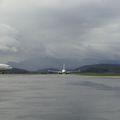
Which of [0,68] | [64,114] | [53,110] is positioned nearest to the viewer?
[64,114]

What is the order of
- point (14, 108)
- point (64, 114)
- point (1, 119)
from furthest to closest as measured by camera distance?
point (14, 108) < point (64, 114) < point (1, 119)

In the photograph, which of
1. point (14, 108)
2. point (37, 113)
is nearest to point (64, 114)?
point (37, 113)

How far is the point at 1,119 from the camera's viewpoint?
81.3 ft

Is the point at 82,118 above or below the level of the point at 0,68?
below

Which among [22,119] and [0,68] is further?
[0,68]

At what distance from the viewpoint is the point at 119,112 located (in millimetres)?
28578

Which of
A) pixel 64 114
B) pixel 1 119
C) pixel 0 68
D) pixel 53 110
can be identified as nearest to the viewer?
pixel 1 119

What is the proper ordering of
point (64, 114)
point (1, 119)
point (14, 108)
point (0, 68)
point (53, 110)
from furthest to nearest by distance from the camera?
point (0, 68) → point (14, 108) → point (53, 110) → point (64, 114) → point (1, 119)

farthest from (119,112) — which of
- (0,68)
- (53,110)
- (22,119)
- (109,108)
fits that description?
(0,68)

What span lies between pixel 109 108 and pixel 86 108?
6.36 ft

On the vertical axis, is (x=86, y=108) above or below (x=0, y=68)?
below

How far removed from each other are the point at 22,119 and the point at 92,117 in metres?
4.79

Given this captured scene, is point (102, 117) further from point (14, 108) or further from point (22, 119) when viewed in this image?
point (14, 108)

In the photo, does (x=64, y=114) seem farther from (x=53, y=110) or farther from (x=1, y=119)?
(x=1, y=119)
